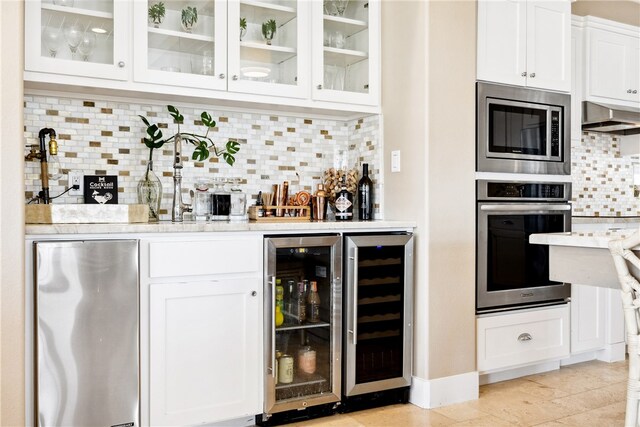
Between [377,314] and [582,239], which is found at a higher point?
[582,239]

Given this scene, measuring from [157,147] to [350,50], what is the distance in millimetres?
1230

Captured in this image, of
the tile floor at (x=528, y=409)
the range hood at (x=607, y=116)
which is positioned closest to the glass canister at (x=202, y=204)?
the tile floor at (x=528, y=409)

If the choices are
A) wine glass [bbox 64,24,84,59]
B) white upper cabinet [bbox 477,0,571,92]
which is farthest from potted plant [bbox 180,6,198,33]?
white upper cabinet [bbox 477,0,571,92]

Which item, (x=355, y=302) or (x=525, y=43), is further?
(x=525, y=43)

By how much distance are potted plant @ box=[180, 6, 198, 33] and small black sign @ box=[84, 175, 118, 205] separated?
2.78 ft

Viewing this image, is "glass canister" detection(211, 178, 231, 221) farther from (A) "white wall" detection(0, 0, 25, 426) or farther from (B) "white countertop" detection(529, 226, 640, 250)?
(B) "white countertop" detection(529, 226, 640, 250)

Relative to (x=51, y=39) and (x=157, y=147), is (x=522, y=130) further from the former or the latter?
(x=51, y=39)

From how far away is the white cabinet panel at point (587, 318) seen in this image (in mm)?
3447

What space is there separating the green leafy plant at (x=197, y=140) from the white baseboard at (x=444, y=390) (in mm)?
1553

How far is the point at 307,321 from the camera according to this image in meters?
2.71

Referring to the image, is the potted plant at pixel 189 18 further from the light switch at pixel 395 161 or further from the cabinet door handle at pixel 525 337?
the cabinet door handle at pixel 525 337

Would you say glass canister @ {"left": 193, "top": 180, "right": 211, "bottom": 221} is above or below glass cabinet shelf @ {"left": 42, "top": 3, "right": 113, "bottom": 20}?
below

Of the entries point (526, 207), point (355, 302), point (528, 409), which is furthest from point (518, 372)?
point (355, 302)

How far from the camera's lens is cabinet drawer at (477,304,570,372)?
10.0 feet
